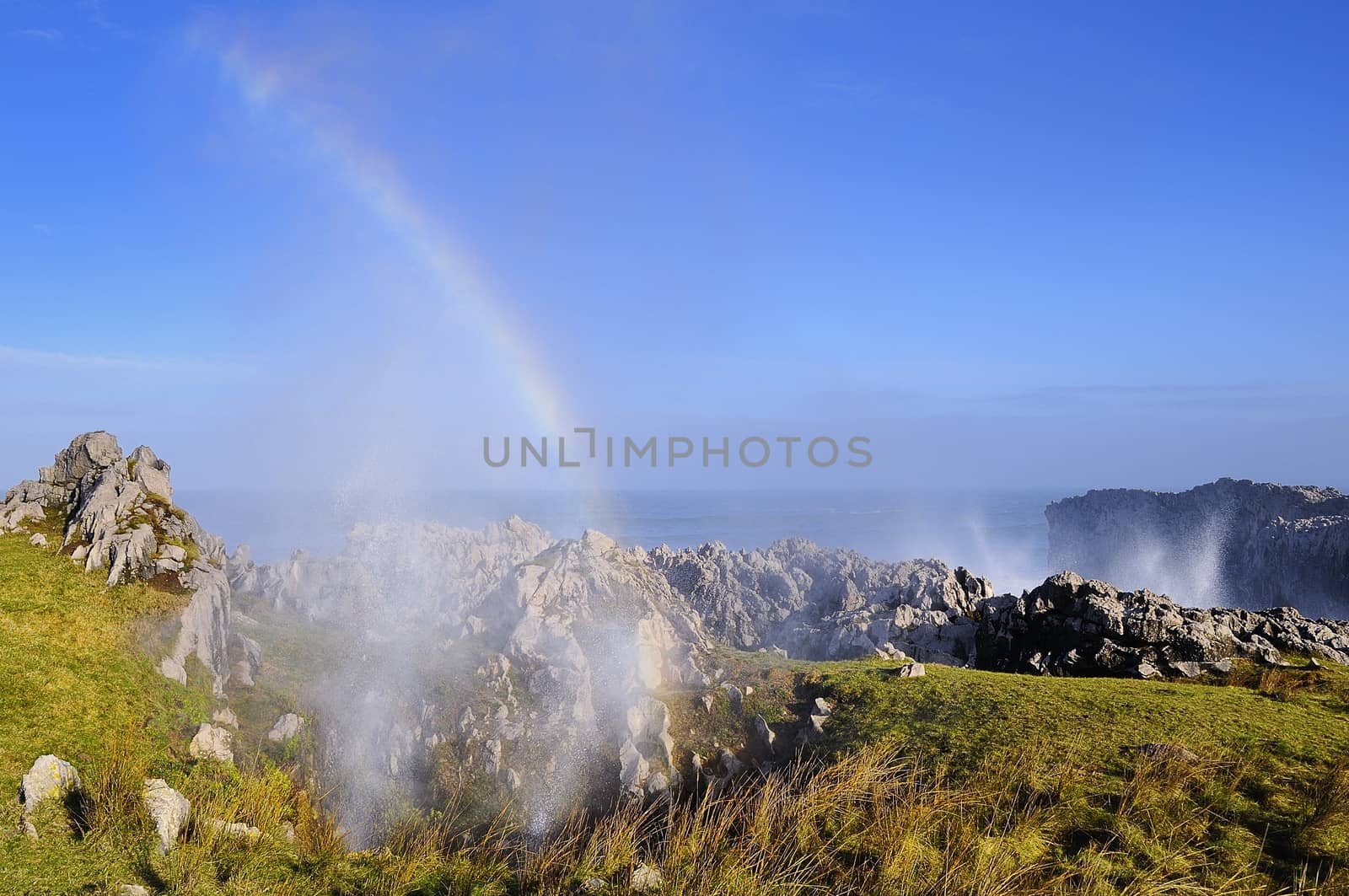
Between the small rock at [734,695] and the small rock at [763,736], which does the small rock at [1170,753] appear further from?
the small rock at [734,695]

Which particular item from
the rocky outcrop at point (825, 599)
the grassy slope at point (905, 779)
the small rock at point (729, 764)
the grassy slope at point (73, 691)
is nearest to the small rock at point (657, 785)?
the grassy slope at point (905, 779)

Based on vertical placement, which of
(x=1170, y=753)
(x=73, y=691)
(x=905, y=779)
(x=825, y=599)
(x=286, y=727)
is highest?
(x=73, y=691)

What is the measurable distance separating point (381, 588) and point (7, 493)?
458 inches

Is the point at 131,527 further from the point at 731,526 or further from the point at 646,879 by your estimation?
the point at 731,526

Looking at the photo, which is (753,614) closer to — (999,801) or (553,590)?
(553,590)

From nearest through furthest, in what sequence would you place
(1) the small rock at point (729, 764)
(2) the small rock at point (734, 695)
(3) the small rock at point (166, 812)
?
(3) the small rock at point (166, 812) → (1) the small rock at point (729, 764) → (2) the small rock at point (734, 695)

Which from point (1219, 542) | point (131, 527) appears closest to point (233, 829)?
point (131, 527)

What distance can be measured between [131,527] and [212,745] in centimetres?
774

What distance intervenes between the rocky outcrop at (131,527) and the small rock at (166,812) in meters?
7.49

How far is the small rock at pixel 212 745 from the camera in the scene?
46.8 ft

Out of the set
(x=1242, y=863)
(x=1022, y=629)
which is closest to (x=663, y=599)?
(x=1022, y=629)

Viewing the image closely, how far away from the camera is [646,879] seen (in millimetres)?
8812

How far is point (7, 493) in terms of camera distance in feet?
65.0

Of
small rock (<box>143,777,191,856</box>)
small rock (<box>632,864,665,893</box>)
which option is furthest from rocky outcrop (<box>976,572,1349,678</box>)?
small rock (<box>143,777,191,856</box>)
